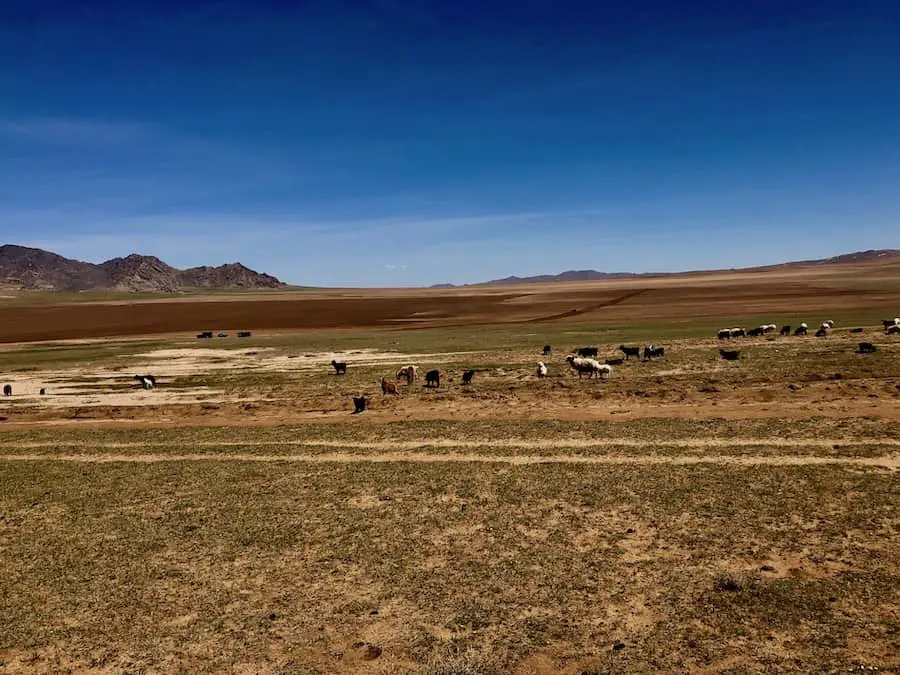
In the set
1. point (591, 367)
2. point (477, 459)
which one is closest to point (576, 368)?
point (591, 367)

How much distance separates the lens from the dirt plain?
32.7ft

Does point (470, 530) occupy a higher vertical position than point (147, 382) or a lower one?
lower

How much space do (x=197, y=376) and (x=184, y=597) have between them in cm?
3874

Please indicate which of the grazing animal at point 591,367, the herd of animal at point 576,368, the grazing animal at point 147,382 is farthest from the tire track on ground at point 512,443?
the grazing animal at point 147,382

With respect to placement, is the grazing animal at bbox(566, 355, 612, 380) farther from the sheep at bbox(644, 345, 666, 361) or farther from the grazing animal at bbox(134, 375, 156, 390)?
the grazing animal at bbox(134, 375, 156, 390)

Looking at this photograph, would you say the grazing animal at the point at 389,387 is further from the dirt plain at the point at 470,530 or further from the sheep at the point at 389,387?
the dirt plain at the point at 470,530

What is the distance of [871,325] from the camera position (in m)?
61.9

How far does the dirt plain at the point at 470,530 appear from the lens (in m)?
9.95

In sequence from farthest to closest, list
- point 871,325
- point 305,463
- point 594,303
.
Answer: point 594,303 < point 871,325 < point 305,463

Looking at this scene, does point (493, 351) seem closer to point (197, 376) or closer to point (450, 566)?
point (197, 376)

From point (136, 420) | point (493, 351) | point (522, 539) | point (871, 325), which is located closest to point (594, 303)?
point (871, 325)

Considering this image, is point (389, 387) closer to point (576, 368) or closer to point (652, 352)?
A: point (576, 368)

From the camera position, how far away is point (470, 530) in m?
14.6

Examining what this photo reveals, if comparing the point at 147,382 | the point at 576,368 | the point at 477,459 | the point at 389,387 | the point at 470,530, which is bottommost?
the point at 470,530
